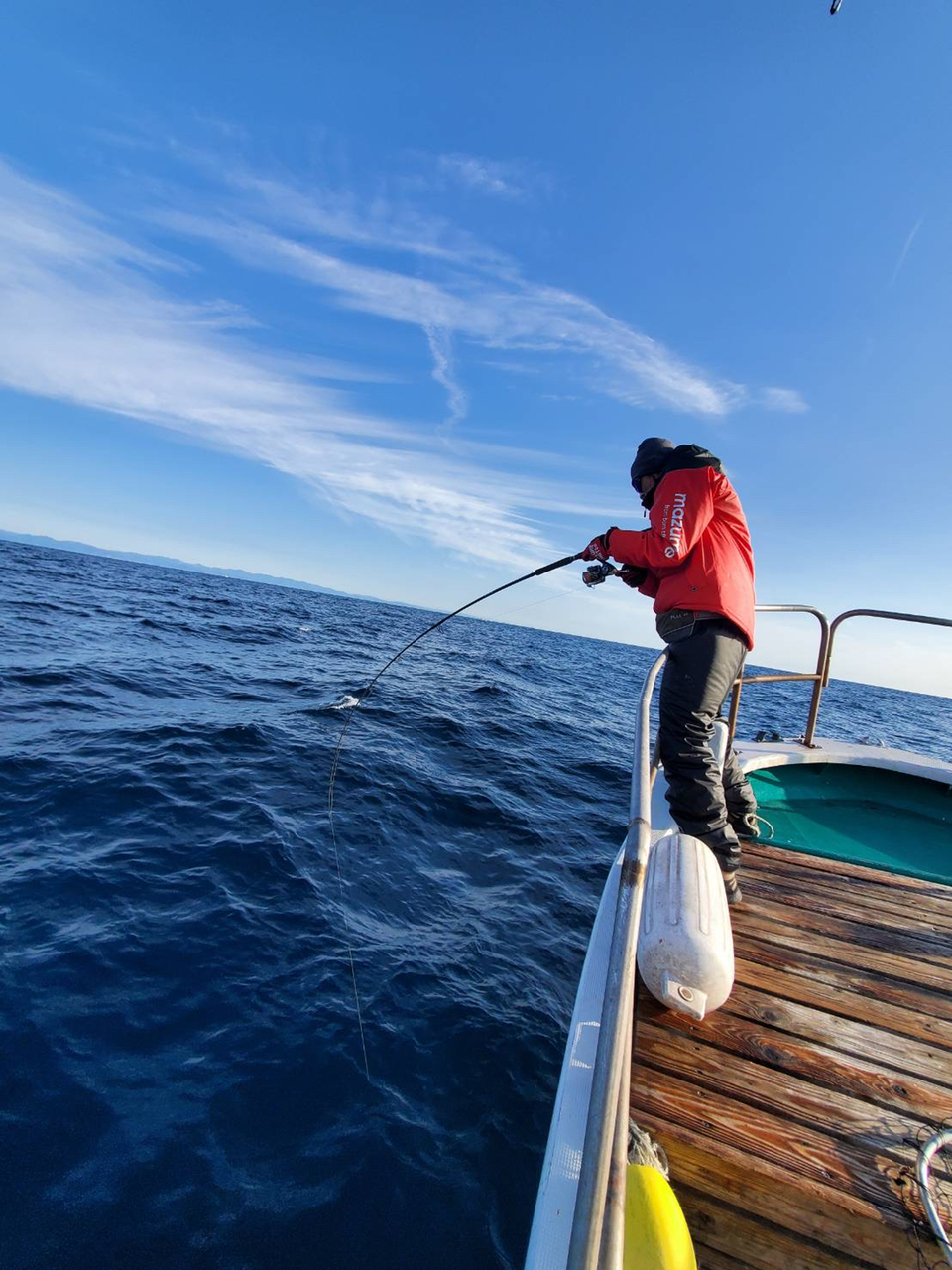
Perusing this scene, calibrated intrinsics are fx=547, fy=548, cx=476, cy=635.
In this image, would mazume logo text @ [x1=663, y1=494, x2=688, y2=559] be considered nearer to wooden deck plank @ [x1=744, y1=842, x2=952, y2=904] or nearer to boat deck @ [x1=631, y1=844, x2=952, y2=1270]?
boat deck @ [x1=631, y1=844, x2=952, y2=1270]

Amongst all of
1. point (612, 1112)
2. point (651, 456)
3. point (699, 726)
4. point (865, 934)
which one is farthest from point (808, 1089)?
A: point (651, 456)

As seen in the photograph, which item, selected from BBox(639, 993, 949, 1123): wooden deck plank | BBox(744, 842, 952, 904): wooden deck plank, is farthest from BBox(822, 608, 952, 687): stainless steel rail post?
BBox(639, 993, 949, 1123): wooden deck plank

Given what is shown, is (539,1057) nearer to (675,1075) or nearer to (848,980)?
(675,1075)

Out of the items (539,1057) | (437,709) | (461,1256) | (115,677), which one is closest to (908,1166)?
(461,1256)

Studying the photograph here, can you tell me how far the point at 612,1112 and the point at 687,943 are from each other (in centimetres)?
130

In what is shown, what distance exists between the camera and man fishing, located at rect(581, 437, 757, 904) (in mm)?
3041

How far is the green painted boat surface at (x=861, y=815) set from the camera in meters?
4.27

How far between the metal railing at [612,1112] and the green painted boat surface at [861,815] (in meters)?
3.58

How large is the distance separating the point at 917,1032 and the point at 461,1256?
2.18 m

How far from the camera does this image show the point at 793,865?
12.5ft

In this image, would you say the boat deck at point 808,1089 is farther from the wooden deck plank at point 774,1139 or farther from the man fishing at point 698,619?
the man fishing at point 698,619

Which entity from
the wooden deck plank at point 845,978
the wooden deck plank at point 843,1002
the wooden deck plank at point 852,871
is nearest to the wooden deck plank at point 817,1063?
the wooden deck plank at point 843,1002

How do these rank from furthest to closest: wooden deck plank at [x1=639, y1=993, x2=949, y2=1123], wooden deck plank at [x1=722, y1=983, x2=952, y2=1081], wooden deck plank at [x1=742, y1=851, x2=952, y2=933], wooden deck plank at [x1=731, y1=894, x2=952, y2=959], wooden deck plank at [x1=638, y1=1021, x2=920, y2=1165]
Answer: wooden deck plank at [x1=742, y1=851, x2=952, y2=933] → wooden deck plank at [x1=731, y1=894, x2=952, y2=959] → wooden deck plank at [x1=722, y1=983, x2=952, y2=1081] → wooden deck plank at [x1=639, y1=993, x2=949, y2=1123] → wooden deck plank at [x1=638, y1=1021, x2=920, y2=1165]

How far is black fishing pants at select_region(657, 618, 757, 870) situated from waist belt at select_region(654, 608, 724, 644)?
3cm
